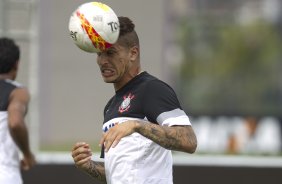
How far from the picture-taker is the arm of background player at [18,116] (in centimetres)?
850

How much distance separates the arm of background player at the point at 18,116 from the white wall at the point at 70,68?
1833 centimetres

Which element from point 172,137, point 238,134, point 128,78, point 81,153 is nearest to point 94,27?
point 128,78

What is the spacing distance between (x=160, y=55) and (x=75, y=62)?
356 centimetres

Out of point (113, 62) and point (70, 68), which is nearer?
point (113, 62)

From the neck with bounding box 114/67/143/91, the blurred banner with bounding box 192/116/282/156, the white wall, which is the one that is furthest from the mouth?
the white wall

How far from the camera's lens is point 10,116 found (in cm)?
851

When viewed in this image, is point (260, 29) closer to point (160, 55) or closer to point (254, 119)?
point (160, 55)

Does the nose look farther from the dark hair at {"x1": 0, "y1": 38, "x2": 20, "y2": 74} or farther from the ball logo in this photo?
the dark hair at {"x1": 0, "y1": 38, "x2": 20, "y2": 74}

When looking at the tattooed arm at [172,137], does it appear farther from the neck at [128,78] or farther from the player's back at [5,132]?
the player's back at [5,132]

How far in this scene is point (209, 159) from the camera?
1151cm

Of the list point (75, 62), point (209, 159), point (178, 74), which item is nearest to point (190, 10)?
point (178, 74)

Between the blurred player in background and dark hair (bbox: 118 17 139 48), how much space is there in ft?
6.52

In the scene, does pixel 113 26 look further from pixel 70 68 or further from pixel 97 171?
pixel 70 68

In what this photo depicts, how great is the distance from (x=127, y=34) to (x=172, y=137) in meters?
0.85
